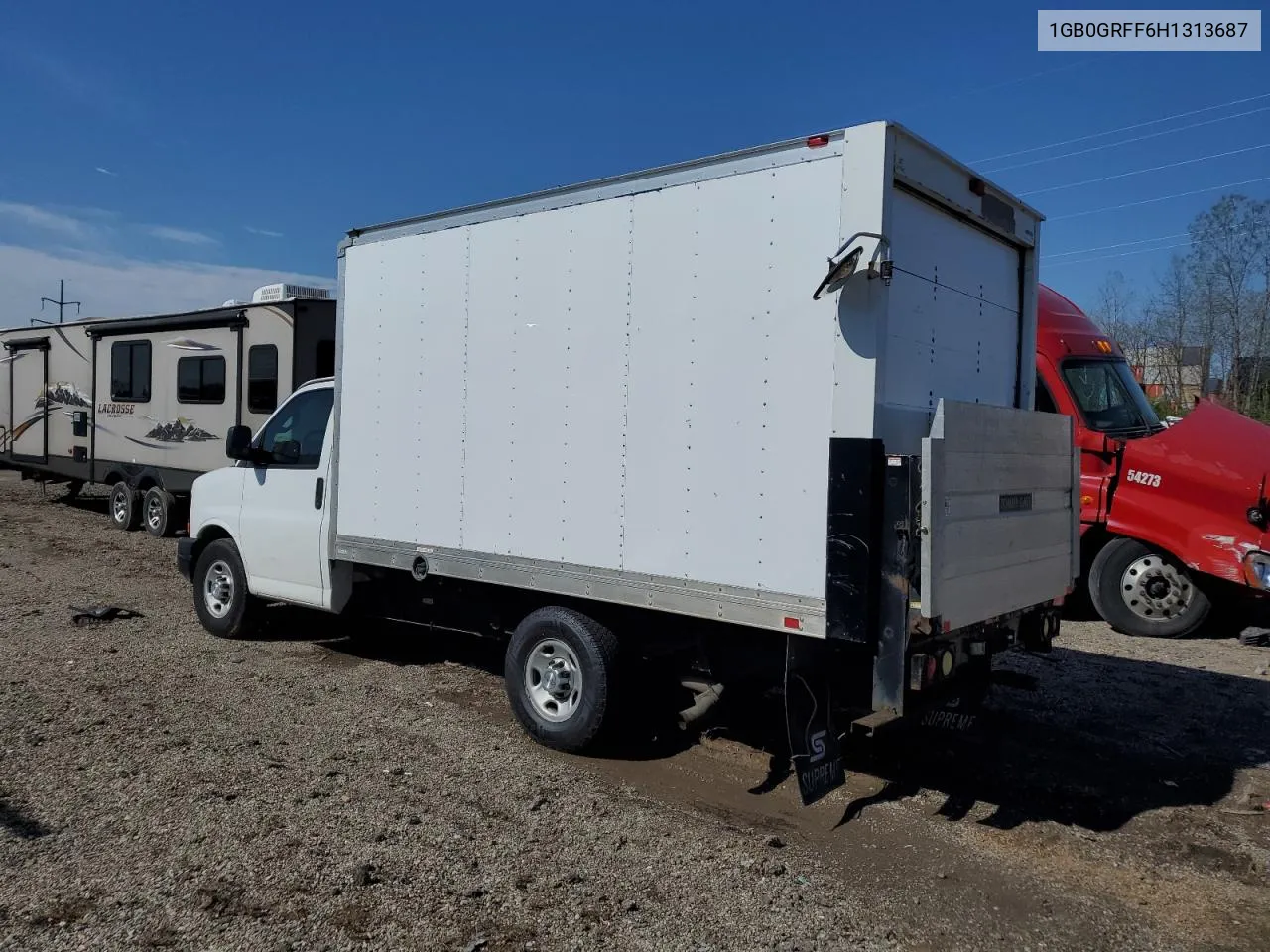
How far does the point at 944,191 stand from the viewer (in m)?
4.72

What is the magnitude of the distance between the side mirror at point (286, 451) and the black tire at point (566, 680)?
8.75 ft

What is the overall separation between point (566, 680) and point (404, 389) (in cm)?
217

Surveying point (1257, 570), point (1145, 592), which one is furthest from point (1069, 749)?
point (1145, 592)

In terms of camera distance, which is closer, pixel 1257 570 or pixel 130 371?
pixel 1257 570

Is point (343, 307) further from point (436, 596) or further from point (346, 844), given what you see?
point (346, 844)

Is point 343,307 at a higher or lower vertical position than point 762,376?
higher

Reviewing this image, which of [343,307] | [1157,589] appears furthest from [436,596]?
[1157,589]

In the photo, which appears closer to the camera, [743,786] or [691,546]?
[691,546]

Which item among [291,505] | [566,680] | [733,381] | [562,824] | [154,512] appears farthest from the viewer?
[154,512]

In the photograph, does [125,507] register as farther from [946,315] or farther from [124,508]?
[946,315]

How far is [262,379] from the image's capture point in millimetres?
12461

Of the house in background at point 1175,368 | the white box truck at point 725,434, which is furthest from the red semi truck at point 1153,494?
the house in background at point 1175,368

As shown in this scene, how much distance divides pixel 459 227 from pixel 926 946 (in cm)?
449

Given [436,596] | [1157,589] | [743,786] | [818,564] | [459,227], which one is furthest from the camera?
[1157,589]
